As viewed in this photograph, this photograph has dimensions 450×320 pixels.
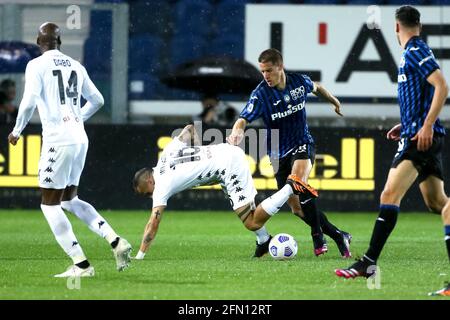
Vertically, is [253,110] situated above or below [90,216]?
above

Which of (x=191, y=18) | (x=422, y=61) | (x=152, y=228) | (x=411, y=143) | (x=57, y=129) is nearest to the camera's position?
(x=422, y=61)

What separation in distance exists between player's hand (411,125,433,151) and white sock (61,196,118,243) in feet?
9.24

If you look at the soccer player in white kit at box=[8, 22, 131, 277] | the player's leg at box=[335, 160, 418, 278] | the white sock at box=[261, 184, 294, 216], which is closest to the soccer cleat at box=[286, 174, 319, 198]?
the white sock at box=[261, 184, 294, 216]

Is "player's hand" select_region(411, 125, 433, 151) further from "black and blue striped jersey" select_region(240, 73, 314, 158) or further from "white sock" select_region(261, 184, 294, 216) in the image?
"black and blue striped jersey" select_region(240, 73, 314, 158)

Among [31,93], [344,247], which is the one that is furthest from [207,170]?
[31,93]

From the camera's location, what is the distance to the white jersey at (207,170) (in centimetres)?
1118

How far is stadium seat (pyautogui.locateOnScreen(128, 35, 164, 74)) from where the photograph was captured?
19734 mm

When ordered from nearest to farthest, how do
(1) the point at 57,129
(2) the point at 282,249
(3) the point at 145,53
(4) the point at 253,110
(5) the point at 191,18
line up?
(1) the point at 57,129 → (2) the point at 282,249 → (4) the point at 253,110 → (3) the point at 145,53 → (5) the point at 191,18

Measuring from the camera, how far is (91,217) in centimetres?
988

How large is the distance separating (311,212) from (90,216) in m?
2.40

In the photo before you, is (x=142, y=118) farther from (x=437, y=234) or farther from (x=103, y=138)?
(x=437, y=234)

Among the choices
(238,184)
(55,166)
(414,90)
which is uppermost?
(414,90)

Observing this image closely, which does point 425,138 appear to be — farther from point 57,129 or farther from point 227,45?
point 227,45

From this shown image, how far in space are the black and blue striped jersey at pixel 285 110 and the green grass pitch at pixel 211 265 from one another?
1195 mm
